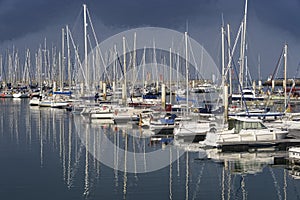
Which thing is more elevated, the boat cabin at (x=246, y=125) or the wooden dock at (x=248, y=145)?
the boat cabin at (x=246, y=125)

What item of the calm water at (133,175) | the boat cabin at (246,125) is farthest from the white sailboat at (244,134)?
the calm water at (133,175)

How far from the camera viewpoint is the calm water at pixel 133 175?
75.8 ft

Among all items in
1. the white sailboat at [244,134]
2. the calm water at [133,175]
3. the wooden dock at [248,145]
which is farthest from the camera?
the white sailboat at [244,134]

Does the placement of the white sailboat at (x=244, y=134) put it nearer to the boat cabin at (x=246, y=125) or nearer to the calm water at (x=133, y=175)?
the boat cabin at (x=246, y=125)

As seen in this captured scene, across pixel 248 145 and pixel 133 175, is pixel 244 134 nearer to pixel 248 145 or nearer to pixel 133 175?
pixel 248 145

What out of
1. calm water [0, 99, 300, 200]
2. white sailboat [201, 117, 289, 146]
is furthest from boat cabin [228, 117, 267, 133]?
calm water [0, 99, 300, 200]

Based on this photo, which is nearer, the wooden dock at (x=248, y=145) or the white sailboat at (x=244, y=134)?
the wooden dock at (x=248, y=145)

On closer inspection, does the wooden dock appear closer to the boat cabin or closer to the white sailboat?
the white sailboat

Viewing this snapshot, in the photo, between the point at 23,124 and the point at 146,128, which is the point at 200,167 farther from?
the point at 23,124

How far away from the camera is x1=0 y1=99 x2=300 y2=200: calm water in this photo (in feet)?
75.8

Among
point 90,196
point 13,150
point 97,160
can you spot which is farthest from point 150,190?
point 13,150

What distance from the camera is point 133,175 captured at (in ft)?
87.3

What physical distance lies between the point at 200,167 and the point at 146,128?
1853cm

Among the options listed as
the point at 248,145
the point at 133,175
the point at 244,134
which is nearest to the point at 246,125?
the point at 244,134
